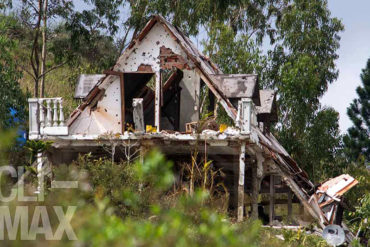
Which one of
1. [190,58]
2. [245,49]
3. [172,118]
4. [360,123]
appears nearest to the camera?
[190,58]

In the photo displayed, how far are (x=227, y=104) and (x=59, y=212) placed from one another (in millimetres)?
15048

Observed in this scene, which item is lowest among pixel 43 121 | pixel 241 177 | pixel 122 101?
pixel 241 177

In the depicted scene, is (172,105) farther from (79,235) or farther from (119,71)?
(79,235)

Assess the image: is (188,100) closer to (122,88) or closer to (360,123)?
(122,88)

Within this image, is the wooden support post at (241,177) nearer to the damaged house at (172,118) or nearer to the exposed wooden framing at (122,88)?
the damaged house at (172,118)

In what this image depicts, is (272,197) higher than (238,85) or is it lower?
lower

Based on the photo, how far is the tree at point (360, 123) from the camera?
135 feet

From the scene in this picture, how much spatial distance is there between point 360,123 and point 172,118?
2161 cm

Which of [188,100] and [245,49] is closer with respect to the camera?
[188,100]

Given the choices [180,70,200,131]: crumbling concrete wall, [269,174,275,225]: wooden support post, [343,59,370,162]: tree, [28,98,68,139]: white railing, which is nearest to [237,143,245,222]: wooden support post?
[180,70,200,131]: crumbling concrete wall

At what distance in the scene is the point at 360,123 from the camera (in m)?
42.2

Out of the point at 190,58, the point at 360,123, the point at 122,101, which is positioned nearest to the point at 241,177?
the point at 190,58

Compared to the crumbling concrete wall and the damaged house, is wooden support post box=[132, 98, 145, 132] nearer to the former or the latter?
the damaged house

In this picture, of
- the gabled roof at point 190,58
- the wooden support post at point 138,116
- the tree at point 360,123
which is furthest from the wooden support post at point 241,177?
the tree at point 360,123
